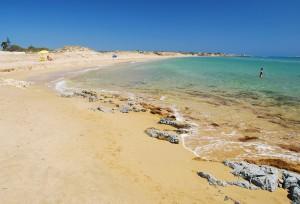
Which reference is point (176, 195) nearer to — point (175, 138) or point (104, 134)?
point (175, 138)

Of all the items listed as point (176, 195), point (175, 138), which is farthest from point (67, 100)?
point (176, 195)

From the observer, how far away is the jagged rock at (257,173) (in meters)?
6.94

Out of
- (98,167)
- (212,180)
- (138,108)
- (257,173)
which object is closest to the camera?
(212,180)

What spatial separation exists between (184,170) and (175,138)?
8.38 feet

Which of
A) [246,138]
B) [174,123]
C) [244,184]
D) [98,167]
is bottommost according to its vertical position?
[246,138]

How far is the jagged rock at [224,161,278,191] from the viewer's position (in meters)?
6.94

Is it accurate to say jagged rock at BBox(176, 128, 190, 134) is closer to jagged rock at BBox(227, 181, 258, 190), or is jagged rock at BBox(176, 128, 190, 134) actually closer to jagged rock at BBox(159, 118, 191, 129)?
jagged rock at BBox(159, 118, 191, 129)

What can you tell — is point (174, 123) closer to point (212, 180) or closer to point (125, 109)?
point (125, 109)

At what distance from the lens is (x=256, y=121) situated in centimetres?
1410

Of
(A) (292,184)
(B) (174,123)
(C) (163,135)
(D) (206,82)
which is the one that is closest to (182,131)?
(B) (174,123)

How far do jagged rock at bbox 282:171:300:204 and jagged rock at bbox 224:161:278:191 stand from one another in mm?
225

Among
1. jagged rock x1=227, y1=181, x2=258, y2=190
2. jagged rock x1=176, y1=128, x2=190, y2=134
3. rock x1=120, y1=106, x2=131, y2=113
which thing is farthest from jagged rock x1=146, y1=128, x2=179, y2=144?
rock x1=120, y1=106, x2=131, y2=113

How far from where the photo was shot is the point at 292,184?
6953mm

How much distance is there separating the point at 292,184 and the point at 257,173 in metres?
0.83
